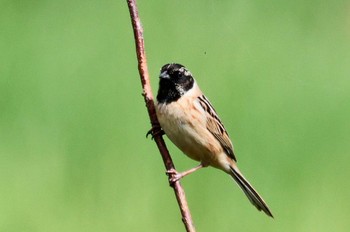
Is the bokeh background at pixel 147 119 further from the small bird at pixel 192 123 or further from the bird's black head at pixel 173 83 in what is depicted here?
the bird's black head at pixel 173 83

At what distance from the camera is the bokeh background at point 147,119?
6.25 metres

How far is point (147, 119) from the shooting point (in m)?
6.68

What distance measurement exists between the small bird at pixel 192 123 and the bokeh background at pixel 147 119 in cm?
119

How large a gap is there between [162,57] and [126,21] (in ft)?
2.45

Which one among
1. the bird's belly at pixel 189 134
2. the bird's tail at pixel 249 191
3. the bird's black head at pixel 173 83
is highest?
the bird's black head at pixel 173 83

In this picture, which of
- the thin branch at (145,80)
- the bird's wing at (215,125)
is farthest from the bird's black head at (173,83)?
the thin branch at (145,80)

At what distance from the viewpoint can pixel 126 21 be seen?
7836 mm

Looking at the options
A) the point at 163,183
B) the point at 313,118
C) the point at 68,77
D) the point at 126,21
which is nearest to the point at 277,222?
the point at 163,183

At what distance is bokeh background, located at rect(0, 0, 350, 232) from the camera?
6250 mm

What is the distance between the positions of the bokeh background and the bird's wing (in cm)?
118

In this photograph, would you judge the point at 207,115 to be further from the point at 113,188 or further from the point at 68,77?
the point at 68,77

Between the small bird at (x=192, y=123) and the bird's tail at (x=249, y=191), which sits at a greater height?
the small bird at (x=192, y=123)

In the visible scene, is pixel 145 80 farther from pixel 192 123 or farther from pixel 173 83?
pixel 192 123

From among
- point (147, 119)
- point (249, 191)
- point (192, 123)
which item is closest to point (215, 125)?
point (192, 123)
